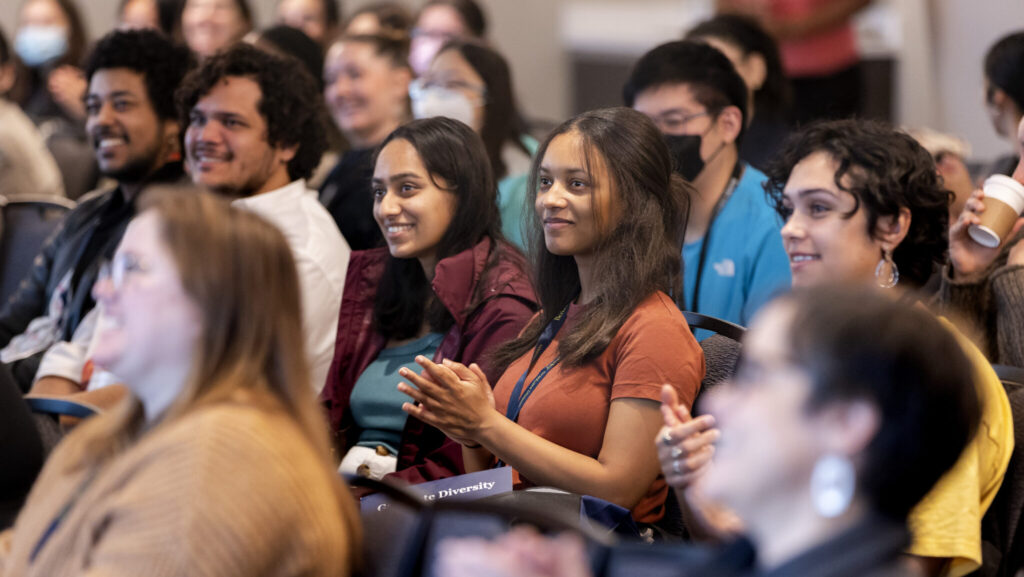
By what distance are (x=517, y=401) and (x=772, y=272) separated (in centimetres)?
93

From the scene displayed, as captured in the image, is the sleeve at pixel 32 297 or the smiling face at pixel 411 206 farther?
the sleeve at pixel 32 297

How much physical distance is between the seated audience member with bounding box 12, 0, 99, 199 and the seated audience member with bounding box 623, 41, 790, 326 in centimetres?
264

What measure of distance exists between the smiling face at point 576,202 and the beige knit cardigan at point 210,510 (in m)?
0.89

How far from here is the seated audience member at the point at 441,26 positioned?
467 centimetres

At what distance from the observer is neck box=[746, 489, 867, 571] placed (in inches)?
42.5

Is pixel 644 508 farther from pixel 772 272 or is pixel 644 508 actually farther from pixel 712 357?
pixel 772 272

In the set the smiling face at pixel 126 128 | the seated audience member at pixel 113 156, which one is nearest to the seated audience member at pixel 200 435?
the seated audience member at pixel 113 156

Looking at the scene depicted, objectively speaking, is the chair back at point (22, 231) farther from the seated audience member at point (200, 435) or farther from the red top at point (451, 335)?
the seated audience member at point (200, 435)

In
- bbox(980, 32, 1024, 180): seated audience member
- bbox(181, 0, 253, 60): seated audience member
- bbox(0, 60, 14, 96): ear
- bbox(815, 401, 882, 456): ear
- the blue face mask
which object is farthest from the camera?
the blue face mask

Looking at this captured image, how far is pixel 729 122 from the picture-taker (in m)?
2.99

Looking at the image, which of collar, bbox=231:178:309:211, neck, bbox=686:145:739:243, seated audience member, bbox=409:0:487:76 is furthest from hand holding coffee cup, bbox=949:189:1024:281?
seated audience member, bbox=409:0:487:76

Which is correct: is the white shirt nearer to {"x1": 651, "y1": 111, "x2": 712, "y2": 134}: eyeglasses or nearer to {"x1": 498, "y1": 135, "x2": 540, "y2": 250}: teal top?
{"x1": 498, "y1": 135, "x2": 540, "y2": 250}: teal top

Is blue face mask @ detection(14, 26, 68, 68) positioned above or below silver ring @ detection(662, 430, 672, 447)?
above

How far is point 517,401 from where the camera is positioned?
2.09m
